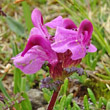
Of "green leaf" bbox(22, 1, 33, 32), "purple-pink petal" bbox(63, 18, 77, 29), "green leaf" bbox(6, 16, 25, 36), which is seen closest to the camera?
"purple-pink petal" bbox(63, 18, 77, 29)

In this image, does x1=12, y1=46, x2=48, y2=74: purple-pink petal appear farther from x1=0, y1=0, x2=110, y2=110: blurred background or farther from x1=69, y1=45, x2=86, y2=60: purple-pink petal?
x1=69, y1=45, x2=86, y2=60: purple-pink petal

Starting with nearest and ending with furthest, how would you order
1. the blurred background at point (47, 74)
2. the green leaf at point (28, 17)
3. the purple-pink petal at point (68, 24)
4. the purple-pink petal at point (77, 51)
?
1. the purple-pink petal at point (77, 51)
2. the purple-pink petal at point (68, 24)
3. the blurred background at point (47, 74)
4. the green leaf at point (28, 17)

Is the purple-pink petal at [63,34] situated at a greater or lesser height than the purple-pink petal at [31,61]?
greater

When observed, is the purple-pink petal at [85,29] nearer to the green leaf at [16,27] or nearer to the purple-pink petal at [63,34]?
the purple-pink petal at [63,34]

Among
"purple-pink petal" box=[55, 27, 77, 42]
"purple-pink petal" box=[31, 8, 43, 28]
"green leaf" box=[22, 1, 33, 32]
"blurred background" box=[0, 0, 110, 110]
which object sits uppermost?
"purple-pink petal" box=[31, 8, 43, 28]

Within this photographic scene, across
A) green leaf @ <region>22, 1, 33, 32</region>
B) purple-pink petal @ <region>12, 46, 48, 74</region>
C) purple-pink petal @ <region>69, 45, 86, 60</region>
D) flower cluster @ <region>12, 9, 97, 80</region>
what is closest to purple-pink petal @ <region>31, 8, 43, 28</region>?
flower cluster @ <region>12, 9, 97, 80</region>

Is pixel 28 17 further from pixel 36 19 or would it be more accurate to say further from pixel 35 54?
pixel 35 54

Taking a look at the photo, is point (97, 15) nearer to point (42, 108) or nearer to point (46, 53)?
point (42, 108)

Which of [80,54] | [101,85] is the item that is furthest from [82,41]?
[101,85]

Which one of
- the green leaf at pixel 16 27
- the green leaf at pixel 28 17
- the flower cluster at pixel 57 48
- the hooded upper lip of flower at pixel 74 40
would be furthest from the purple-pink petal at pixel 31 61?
the green leaf at pixel 16 27
